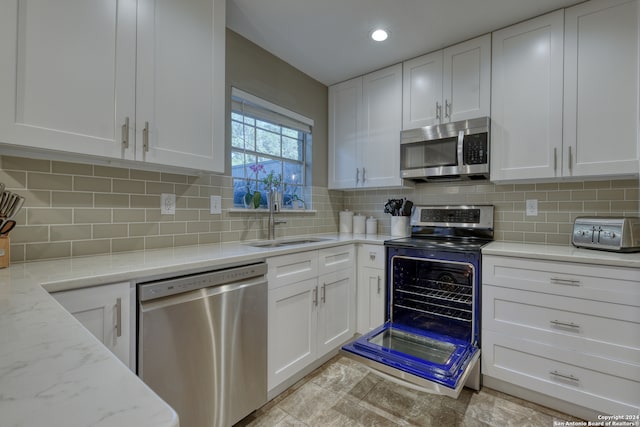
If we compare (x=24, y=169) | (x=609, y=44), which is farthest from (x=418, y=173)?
(x=24, y=169)

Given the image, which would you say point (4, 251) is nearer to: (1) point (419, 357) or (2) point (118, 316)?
(2) point (118, 316)

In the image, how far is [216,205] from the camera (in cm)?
213

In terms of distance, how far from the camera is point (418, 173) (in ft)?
8.20

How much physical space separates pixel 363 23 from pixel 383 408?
8.30ft

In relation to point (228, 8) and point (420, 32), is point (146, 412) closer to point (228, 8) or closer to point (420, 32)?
point (228, 8)

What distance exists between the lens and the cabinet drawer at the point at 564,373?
1554 millimetres

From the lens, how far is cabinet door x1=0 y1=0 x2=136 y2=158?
43.4 inches

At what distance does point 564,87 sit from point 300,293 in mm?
2187

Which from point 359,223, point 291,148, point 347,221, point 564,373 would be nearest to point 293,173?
point 291,148

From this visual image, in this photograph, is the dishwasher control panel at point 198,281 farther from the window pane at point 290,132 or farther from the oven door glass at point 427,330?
the window pane at point 290,132

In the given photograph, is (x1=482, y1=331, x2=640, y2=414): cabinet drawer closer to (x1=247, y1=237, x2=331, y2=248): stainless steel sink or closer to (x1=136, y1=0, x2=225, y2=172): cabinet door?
(x1=247, y1=237, x2=331, y2=248): stainless steel sink

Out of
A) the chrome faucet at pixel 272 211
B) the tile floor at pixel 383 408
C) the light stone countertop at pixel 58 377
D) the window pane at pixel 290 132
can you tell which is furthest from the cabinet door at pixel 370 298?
the light stone countertop at pixel 58 377

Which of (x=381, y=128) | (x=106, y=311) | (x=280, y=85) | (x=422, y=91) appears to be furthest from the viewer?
(x=381, y=128)

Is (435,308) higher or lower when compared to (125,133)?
lower
